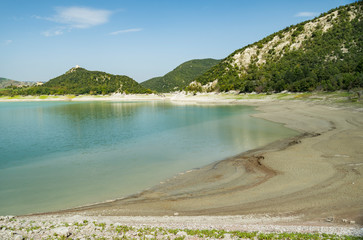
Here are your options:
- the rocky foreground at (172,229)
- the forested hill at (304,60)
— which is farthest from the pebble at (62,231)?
the forested hill at (304,60)

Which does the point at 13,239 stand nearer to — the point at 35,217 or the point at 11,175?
the point at 35,217

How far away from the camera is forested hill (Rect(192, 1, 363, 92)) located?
5647 centimetres

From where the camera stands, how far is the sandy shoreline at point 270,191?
25.6 ft

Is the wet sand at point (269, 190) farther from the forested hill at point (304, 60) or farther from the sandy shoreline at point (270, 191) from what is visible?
the forested hill at point (304, 60)

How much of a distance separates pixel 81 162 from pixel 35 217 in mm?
7647

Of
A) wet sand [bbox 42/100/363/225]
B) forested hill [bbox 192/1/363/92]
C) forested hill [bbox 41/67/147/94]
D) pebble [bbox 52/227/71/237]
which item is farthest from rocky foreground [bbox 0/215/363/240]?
forested hill [bbox 41/67/147/94]

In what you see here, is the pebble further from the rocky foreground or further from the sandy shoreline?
the sandy shoreline

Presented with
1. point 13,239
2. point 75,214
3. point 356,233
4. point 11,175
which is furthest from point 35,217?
point 356,233

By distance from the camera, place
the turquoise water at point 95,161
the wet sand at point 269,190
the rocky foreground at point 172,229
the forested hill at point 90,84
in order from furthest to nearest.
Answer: the forested hill at point 90,84 < the turquoise water at point 95,161 < the wet sand at point 269,190 < the rocky foreground at point 172,229

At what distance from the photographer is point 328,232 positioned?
20.0 ft

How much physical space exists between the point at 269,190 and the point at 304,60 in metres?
78.3

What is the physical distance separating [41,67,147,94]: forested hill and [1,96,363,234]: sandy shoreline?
132m

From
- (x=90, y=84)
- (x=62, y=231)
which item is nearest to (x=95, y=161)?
(x=62, y=231)

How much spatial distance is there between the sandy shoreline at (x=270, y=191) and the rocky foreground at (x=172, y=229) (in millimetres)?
541
